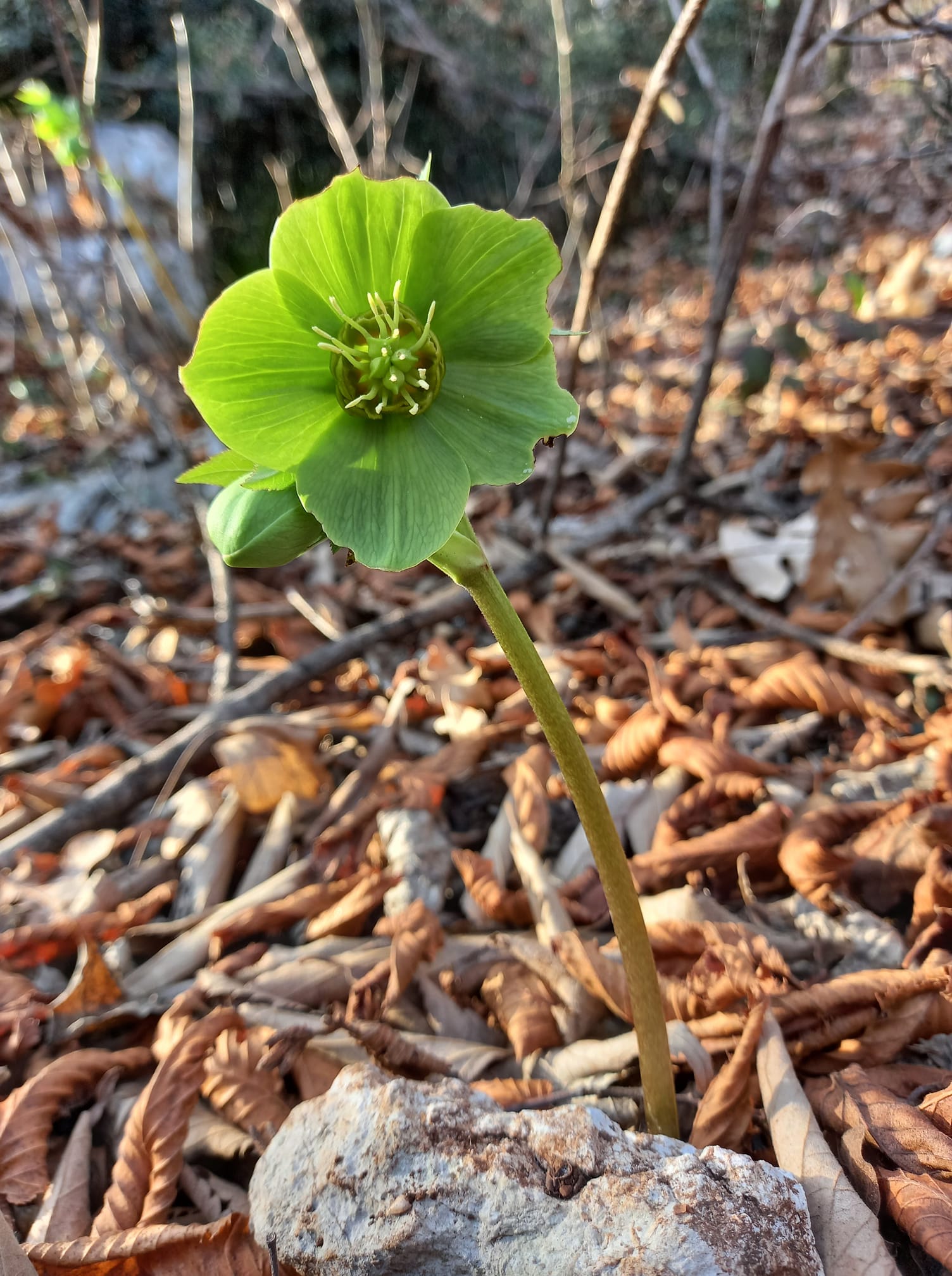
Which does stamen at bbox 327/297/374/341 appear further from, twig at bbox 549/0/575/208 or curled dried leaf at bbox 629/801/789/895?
twig at bbox 549/0/575/208

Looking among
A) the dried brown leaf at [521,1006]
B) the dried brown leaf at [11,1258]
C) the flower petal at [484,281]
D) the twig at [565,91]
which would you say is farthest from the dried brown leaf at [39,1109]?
the twig at [565,91]

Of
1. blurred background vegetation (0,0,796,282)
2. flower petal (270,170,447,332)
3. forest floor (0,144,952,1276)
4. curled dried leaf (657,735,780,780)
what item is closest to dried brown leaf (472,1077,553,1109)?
forest floor (0,144,952,1276)

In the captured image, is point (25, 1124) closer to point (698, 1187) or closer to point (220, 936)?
point (220, 936)

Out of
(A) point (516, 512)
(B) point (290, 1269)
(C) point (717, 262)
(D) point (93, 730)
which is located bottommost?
(B) point (290, 1269)

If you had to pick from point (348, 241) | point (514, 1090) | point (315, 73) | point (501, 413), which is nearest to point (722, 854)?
point (514, 1090)

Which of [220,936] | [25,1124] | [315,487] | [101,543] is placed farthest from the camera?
[101,543]

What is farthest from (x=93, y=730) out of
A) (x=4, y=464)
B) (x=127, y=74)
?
(x=127, y=74)

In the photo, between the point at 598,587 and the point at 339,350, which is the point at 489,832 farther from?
the point at 339,350
